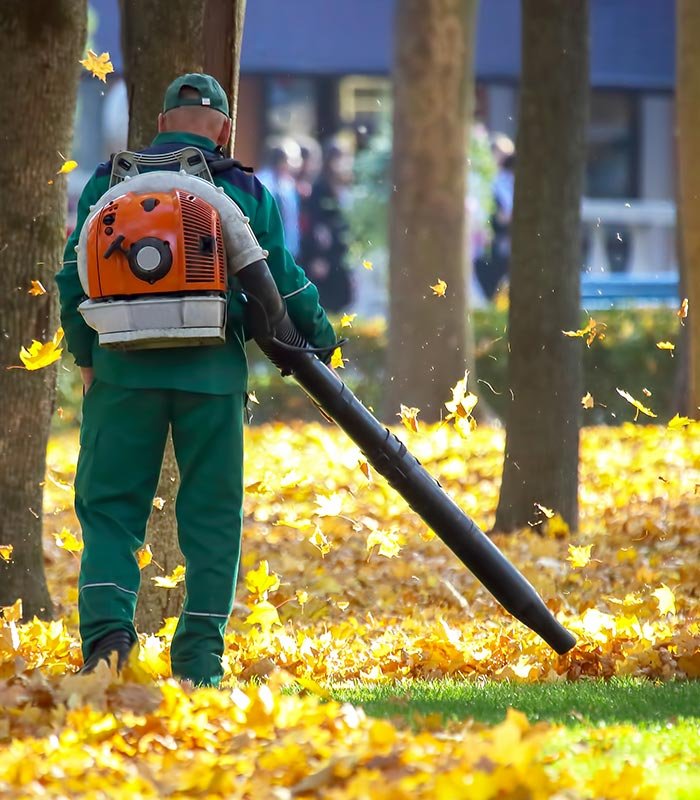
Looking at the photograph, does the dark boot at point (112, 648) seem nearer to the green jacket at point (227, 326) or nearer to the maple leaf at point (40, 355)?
the green jacket at point (227, 326)

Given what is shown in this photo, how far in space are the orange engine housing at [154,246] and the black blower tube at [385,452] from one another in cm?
20

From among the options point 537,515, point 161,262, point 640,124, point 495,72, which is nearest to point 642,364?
point 537,515

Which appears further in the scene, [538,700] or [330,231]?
[330,231]

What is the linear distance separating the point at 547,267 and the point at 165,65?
3405 mm

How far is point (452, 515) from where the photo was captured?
5.16m

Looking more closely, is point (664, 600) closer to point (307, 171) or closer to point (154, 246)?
point (154, 246)

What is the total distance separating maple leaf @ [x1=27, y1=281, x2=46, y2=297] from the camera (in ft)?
20.6

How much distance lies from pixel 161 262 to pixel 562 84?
4900mm

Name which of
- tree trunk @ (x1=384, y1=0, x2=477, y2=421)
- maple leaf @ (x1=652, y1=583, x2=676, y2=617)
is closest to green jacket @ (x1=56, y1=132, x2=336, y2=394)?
maple leaf @ (x1=652, y1=583, x2=676, y2=617)

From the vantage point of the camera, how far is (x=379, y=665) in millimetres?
5789

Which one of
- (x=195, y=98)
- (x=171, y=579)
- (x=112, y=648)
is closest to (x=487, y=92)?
(x=171, y=579)

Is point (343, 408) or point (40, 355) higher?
point (40, 355)

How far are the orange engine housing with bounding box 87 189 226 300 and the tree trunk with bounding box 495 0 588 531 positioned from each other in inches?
180

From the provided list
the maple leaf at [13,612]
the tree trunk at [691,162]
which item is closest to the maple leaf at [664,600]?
the tree trunk at [691,162]
